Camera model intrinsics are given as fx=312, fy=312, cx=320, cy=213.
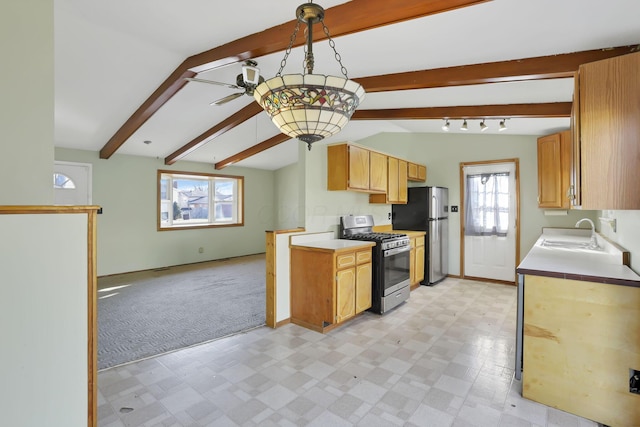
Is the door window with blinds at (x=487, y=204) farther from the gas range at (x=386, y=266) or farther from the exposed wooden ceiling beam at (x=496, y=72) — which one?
the exposed wooden ceiling beam at (x=496, y=72)

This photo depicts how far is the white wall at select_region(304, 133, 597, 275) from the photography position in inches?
153

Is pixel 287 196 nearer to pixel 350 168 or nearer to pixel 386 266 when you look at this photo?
pixel 350 168

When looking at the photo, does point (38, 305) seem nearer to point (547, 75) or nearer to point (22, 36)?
point (22, 36)

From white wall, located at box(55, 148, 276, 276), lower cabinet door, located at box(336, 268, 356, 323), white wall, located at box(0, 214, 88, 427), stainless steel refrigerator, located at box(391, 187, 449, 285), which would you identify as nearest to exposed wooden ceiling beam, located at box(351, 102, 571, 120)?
stainless steel refrigerator, located at box(391, 187, 449, 285)

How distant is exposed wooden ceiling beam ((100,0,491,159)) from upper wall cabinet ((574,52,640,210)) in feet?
2.66

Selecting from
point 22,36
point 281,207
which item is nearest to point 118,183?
point 281,207

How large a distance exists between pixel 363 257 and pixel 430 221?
6.84 ft

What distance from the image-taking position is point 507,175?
5.11 m

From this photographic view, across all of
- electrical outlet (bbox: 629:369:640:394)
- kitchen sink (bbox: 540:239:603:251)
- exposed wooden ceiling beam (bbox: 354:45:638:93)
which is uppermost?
exposed wooden ceiling beam (bbox: 354:45:638:93)

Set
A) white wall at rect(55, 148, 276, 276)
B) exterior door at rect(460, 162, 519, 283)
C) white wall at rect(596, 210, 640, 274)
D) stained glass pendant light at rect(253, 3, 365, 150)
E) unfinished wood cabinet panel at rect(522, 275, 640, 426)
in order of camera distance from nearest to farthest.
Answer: stained glass pendant light at rect(253, 3, 365, 150), unfinished wood cabinet panel at rect(522, 275, 640, 426), white wall at rect(596, 210, 640, 274), exterior door at rect(460, 162, 519, 283), white wall at rect(55, 148, 276, 276)

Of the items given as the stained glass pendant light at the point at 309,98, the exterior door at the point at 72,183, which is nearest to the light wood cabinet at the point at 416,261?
the stained glass pendant light at the point at 309,98

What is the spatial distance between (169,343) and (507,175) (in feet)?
17.4

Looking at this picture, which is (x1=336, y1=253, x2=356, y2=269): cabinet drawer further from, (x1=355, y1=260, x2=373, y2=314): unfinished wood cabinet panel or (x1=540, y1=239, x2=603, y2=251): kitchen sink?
(x1=540, y1=239, x2=603, y2=251): kitchen sink

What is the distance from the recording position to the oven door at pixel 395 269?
3705 mm
